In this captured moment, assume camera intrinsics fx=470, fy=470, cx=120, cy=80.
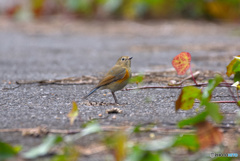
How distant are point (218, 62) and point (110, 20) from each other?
605 centimetres

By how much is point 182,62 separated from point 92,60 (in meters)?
3.81

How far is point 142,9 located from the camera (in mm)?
12141

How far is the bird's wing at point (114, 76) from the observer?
4.55m

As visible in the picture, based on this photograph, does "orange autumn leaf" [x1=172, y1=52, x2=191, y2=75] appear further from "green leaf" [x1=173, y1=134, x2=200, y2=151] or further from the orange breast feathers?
"green leaf" [x1=173, y1=134, x2=200, y2=151]

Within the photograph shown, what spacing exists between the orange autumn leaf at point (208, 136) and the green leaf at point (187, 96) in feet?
1.78

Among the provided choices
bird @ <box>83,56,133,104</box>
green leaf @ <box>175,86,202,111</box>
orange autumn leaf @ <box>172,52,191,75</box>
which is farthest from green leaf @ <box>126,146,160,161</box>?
bird @ <box>83,56,133,104</box>

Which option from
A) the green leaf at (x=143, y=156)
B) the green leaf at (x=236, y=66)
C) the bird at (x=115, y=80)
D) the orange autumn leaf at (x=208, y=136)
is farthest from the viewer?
the bird at (x=115, y=80)

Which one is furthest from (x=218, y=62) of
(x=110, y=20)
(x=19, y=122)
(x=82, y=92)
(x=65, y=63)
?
(x=110, y=20)

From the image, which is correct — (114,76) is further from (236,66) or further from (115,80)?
(236,66)

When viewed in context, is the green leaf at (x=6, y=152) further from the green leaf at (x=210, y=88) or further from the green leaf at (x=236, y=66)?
the green leaf at (x=236, y=66)

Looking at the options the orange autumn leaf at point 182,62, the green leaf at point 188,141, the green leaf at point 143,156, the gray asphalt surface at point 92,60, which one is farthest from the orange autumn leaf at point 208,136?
the orange autumn leaf at point 182,62

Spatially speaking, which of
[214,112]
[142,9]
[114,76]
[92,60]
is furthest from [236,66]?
[142,9]

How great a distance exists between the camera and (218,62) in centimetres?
673

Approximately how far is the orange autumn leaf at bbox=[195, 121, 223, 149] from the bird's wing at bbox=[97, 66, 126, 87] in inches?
79.3
